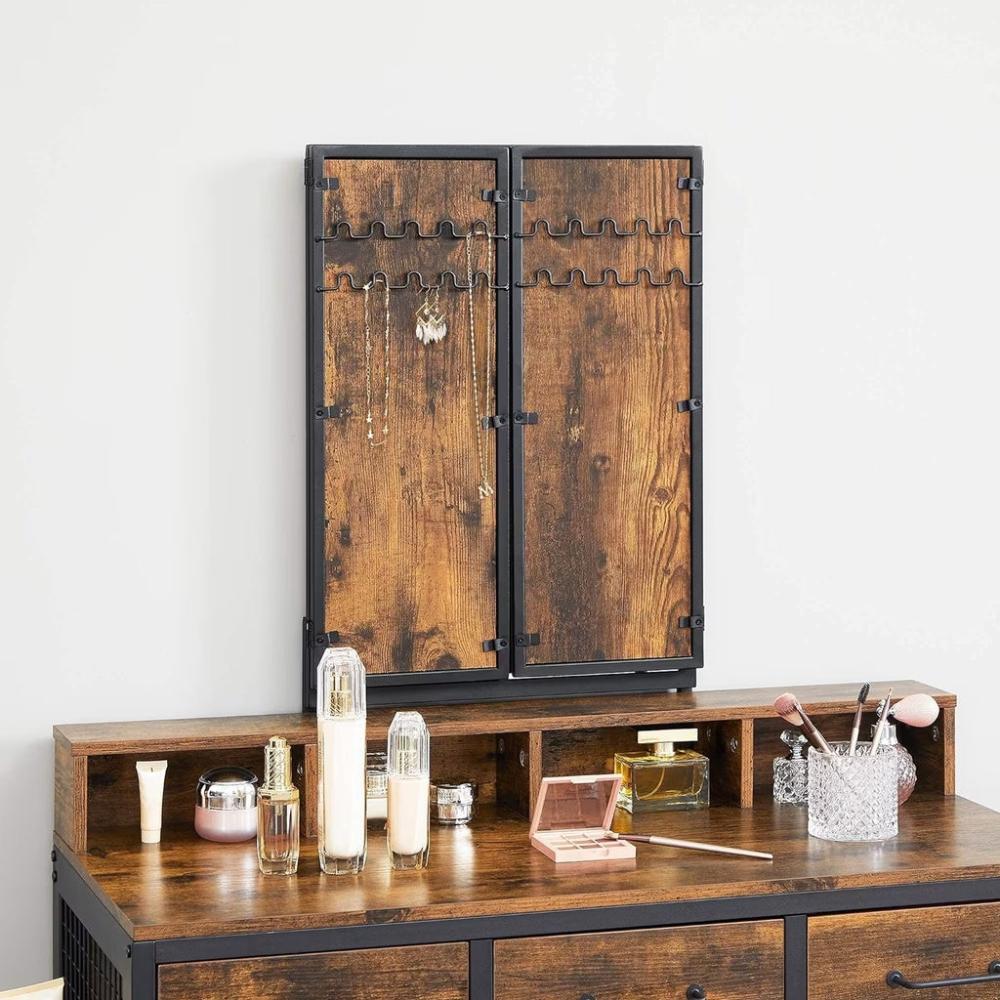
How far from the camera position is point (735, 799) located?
9.36ft

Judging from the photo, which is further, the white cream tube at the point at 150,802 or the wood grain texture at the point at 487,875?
the white cream tube at the point at 150,802

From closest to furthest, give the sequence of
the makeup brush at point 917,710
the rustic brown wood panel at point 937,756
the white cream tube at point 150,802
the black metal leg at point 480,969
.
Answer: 1. the black metal leg at point 480,969
2. the white cream tube at point 150,802
3. the makeup brush at point 917,710
4. the rustic brown wood panel at point 937,756

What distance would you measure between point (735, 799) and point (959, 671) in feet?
2.06

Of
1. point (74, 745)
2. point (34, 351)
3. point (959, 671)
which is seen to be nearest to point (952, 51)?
point (959, 671)

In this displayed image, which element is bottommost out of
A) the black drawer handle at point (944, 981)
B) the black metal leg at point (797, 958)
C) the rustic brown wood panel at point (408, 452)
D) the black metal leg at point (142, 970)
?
the black drawer handle at point (944, 981)

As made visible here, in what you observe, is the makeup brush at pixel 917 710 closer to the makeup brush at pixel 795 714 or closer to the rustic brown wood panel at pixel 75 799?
the makeup brush at pixel 795 714

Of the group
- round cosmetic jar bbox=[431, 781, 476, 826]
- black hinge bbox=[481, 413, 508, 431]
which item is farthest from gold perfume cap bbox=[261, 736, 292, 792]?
black hinge bbox=[481, 413, 508, 431]

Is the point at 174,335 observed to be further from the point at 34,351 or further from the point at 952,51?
the point at 952,51

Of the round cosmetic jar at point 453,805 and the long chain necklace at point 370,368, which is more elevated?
the long chain necklace at point 370,368

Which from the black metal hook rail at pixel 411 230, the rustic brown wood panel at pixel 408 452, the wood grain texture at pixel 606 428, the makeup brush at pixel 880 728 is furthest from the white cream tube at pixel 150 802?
the makeup brush at pixel 880 728

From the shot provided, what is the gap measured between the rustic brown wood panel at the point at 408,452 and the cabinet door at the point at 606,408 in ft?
0.26

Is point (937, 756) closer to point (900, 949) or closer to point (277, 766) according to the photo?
point (900, 949)

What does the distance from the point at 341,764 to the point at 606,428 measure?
0.84 meters

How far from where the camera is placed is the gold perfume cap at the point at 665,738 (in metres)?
2.82
